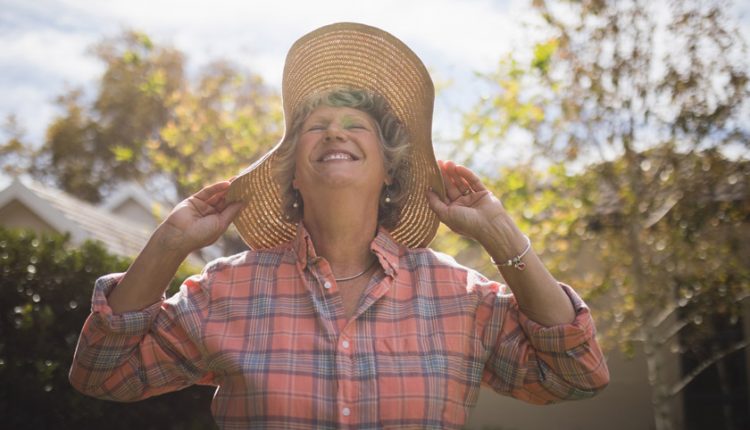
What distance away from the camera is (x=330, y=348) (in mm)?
2227

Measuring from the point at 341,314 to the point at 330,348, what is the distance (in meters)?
0.14

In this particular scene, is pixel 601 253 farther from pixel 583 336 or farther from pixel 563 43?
pixel 583 336

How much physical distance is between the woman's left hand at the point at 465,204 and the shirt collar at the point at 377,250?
20 centimetres

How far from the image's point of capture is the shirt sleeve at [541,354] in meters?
2.24

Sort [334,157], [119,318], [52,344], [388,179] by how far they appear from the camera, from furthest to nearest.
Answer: [52,344] < [388,179] < [334,157] < [119,318]

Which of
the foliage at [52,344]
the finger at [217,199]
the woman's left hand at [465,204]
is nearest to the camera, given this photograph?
the woman's left hand at [465,204]

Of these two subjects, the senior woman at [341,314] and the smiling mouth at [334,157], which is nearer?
the senior woman at [341,314]

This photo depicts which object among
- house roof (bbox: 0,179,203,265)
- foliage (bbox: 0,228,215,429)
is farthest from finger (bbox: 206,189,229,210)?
house roof (bbox: 0,179,203,265)

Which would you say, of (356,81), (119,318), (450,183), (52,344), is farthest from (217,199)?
(52,344)

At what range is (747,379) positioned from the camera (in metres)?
8.85

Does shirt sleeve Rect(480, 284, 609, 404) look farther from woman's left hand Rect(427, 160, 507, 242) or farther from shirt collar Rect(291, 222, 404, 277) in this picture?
shirt collar Rect(291, 222, 404, 277)

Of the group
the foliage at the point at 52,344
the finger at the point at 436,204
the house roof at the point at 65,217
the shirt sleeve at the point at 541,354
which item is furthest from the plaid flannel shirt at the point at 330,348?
the house roof at the point at 65,217

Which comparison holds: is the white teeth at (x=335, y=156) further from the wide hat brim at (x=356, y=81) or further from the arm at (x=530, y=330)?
the arm at (x=530, y=330)

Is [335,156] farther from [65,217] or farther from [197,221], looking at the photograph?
[65,217]
